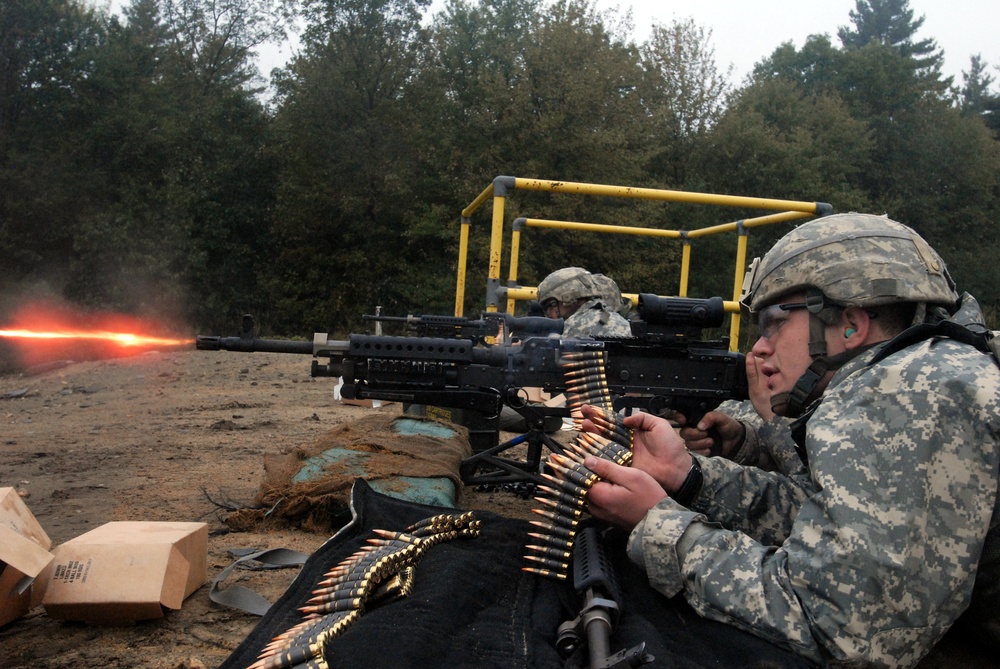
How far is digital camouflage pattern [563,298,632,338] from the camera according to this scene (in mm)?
7020

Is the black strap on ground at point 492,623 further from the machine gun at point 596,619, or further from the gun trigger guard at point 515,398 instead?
the gun trigger guard at point 515,398

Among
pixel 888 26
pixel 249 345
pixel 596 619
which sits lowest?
pixel 596 619

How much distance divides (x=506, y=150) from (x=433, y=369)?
2162 centimetres

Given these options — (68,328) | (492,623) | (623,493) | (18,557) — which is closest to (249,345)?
(18,557)

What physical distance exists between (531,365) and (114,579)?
7.72 ft

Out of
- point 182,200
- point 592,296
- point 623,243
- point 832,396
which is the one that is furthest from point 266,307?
point 832,396

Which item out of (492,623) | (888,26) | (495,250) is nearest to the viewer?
(492,623)

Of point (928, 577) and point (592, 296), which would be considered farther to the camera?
point (592, 296)

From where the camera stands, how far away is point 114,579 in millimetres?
2920

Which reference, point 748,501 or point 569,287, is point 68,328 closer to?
point 569,287

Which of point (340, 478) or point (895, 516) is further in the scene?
point (340, 478)

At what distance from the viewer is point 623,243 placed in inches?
A: 887

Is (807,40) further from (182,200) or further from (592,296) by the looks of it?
(592,296)

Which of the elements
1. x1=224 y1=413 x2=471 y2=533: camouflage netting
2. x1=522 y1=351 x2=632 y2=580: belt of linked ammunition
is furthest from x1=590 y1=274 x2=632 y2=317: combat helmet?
x1=522 y1=351 x2=632 y2=580: belt of linked ammunition
